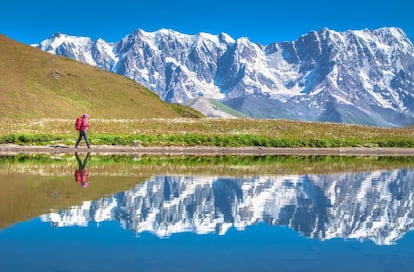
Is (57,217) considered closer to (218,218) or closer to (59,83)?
(218,218)

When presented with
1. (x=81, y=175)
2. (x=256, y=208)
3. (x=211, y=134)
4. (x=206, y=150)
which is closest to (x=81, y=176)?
(x=81, y=175)

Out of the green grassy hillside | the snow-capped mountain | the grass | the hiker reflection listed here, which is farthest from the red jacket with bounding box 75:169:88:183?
the green grassy hillside

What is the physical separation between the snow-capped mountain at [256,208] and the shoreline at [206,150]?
1062 inches

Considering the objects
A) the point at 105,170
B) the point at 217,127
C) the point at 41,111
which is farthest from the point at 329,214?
the point at 41,111

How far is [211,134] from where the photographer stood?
6925 centimetres

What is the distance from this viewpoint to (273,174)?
33750mm

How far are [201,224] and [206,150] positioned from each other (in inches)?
1662

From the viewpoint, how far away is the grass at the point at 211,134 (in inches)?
2408

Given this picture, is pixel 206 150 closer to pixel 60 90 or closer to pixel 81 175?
pixel 81 175

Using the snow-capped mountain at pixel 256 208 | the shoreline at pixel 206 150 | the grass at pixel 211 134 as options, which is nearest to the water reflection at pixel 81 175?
the snow-capped mountain at pixel 256 208

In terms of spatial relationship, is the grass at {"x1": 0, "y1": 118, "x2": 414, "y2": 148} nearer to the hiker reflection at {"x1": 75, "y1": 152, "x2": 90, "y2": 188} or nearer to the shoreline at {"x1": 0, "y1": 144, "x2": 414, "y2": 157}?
the shoreline at {"x1": 0, "y1": 144, "x2": 414, "y2": 157}

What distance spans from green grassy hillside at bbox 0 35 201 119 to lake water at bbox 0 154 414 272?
2916 inches

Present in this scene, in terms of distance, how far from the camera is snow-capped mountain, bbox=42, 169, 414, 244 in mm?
17016

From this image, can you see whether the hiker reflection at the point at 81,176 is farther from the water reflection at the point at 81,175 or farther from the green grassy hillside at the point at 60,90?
the green grassy hillside at the point at 60,90
